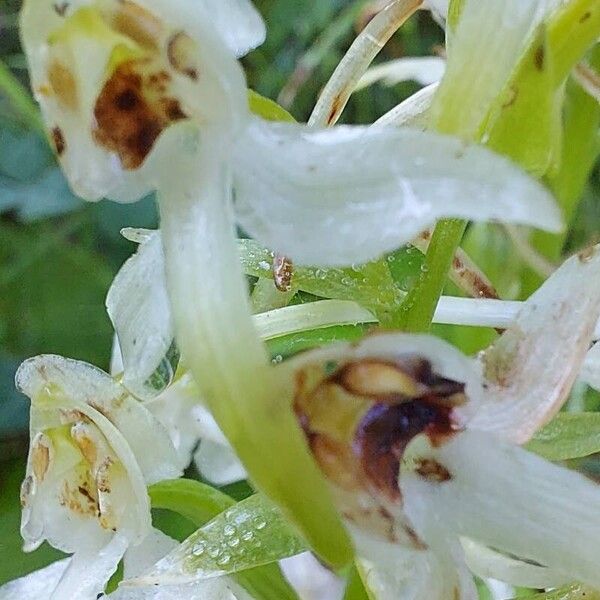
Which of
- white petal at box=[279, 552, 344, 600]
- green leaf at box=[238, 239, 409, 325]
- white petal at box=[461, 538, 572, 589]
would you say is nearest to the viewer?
green leaf at box=[238, 239, 409, 325]

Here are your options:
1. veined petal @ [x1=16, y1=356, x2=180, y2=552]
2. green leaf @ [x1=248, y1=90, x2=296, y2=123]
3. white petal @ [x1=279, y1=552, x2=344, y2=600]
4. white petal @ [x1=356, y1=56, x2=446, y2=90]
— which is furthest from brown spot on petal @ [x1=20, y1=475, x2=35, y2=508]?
white petal @ [x1=279, y1=552, x2=344, y2=600]

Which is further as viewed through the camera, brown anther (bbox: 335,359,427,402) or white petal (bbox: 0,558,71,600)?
white petal (bbox: 0,558,71,600)

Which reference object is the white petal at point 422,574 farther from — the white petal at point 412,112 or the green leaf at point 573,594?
the white petal at point 412,112

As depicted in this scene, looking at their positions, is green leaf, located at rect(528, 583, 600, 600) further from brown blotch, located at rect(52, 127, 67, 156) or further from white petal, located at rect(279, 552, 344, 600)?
white petal, located at rect(279, 552, 344, 600)

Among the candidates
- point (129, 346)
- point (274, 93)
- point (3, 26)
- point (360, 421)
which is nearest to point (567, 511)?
point (360, 421)

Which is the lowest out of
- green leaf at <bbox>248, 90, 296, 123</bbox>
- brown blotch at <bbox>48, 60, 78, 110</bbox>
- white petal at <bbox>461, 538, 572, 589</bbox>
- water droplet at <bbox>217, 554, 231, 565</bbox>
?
white petal at <bbox>461, 538, 572, 589</bbox>

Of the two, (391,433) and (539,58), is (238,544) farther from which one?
(539,58)

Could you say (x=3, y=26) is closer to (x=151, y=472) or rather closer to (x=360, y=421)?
(x=151, y=472)
